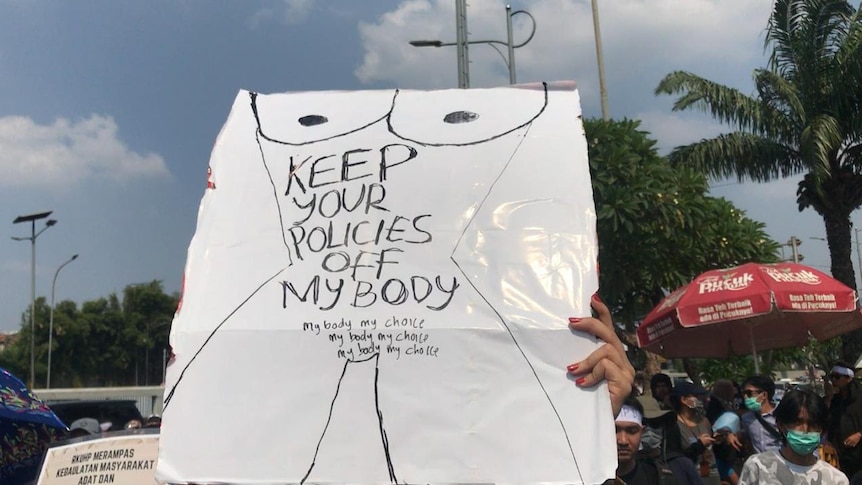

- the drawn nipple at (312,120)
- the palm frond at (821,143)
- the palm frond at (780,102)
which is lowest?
the drawn nipple at (312,120)

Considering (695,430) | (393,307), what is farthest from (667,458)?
(695,430)

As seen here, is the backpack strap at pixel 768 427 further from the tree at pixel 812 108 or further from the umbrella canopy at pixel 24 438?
the tree at pixel 812 108

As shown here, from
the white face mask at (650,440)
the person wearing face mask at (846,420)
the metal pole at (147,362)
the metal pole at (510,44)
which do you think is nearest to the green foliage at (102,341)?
the metal pole at (147,362)

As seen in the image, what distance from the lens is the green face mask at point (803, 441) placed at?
3.16 m

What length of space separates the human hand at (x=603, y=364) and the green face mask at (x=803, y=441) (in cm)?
138

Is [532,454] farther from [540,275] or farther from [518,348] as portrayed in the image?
[540,275]

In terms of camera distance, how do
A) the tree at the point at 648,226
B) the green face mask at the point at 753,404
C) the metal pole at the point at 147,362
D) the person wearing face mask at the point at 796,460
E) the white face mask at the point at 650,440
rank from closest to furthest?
the person wearing face mask at the point at 796,460
the white face mask at the point at 650,440
the green face mask at the point at 753,404
the tree at the point at 648,226
the metal pole at the point at 147,362

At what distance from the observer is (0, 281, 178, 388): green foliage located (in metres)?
42.4

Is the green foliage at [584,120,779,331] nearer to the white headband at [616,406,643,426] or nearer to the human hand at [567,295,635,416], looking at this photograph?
the white headband at [616,406,643,426]

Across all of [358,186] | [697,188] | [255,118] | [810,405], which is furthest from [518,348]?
[697,188]

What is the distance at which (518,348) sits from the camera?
2.14 metres

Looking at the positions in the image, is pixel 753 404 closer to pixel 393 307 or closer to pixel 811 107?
pixel 393 307

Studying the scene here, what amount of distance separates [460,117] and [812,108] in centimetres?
1303

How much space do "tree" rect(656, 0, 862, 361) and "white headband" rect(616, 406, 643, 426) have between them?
Answer: 11.3 metres
